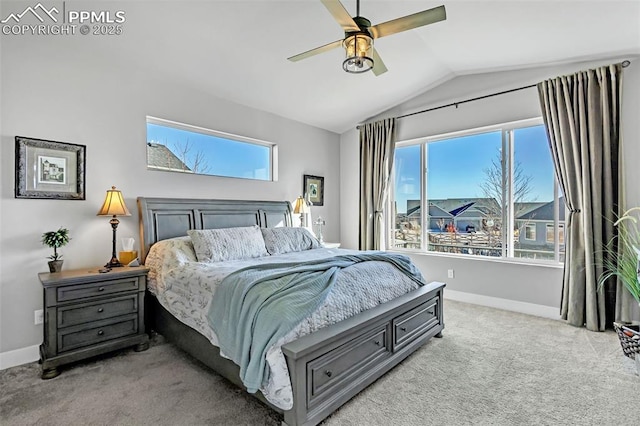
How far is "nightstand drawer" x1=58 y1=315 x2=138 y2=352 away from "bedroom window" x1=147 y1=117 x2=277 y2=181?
67.2 inches

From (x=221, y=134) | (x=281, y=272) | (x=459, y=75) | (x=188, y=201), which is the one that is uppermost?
(x=459, y=75)

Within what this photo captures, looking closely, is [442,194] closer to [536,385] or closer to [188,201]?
[536,385]

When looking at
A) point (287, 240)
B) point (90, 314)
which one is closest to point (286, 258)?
point (287, 240)

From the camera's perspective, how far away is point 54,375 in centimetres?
246

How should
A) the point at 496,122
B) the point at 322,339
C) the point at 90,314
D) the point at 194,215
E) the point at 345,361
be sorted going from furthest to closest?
the point at 496,122, the point at 194,215, the point at 90,314, the point at 345,361, the point at 322,339

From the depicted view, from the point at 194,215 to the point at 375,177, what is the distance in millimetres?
2967

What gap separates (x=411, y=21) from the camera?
2219 mm

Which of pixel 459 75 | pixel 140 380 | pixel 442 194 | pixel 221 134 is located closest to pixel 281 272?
pixel 140 380

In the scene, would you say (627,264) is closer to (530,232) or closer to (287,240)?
(530,232)

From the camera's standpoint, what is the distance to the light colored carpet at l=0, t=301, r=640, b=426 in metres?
1.96

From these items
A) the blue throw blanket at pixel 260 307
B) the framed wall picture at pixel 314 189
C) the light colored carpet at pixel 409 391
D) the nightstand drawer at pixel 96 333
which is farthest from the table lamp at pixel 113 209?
the framed wall picture at pixel 314 189

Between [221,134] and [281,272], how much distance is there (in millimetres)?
2678

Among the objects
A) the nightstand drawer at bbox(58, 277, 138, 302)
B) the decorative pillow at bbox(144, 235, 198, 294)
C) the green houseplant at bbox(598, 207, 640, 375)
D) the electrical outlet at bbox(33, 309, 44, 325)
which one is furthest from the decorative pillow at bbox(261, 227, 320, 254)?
the green houseplant at bbox(598, 207, 640, 375)

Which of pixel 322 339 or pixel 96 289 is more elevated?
pixel 96 289
